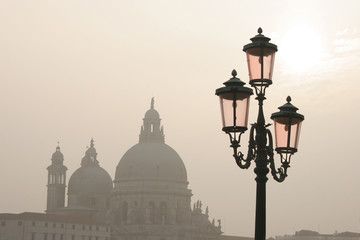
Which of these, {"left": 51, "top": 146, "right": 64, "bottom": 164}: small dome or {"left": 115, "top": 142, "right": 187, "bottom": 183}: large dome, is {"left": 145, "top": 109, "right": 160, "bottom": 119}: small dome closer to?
{"left": 115, "top": 142, "right": 187, "bottom": 183}: large dome


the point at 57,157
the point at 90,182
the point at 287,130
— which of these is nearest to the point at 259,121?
the point at 287,130

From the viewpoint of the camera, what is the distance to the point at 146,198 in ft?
392

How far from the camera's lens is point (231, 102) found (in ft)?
42.0

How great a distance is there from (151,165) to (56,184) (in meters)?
15.3

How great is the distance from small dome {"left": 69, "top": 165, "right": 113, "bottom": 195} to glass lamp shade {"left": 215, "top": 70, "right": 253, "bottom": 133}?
112492 mm

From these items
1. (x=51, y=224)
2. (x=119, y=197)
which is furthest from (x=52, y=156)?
(x=51, y=224)

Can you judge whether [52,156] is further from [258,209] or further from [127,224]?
[258,209]

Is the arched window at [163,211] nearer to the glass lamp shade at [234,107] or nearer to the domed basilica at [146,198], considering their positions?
the domed basilica at [146,198]

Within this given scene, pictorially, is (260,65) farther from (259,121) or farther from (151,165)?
(151,165)

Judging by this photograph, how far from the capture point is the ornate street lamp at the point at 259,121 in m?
12.8

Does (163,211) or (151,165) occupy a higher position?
(151,165)

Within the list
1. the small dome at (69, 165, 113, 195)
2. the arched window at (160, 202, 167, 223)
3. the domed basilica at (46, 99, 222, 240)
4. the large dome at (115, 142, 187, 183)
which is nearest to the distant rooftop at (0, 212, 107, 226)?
the domed basilica at (46, 99, 222, 240)

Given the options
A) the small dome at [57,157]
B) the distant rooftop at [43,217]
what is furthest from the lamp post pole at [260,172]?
the small dome at [57,157]

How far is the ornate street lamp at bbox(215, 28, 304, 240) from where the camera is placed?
12.8m
